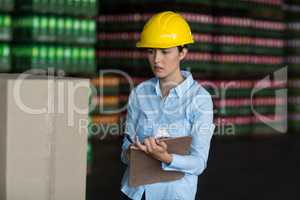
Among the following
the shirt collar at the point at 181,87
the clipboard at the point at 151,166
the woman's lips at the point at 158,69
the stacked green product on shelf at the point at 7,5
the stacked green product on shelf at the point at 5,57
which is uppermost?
the stacked green product on shelf at the point at 7,5

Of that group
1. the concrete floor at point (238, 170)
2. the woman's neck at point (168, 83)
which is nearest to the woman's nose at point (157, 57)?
the woman's neck at point (168, 83)

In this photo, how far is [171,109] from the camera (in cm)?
223

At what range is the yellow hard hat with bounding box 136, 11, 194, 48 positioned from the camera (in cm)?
222

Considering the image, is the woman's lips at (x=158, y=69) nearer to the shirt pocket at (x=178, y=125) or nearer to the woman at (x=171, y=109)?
the woman at (x=171, y=109)

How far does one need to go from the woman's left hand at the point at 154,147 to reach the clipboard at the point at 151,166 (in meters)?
0.06

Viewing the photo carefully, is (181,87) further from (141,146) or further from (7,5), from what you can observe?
(7,5)

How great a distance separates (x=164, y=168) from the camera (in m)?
2.11

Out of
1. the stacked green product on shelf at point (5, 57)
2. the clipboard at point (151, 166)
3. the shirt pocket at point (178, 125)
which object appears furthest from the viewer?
the stacked green product on shelf at point (5, 57)

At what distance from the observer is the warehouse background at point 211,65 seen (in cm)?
626

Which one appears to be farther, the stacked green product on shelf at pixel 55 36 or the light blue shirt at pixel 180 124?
the stacked green product on shelf at pixel 55 36

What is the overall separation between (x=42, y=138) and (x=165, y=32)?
62 centimetres

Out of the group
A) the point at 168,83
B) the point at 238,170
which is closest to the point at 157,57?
the point at 168,83

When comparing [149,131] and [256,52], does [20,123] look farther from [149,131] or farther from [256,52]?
[256,52]

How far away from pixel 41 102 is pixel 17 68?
13.8 ft
